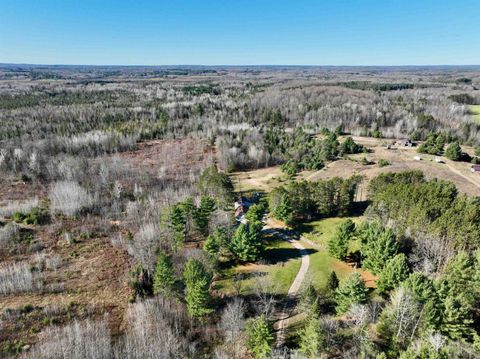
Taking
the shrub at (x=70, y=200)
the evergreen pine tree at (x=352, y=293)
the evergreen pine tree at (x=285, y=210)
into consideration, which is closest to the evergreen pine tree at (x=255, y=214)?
the evergreen pine tree at (x=285, y=210)

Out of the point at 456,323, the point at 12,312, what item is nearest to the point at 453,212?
the point at 456,323

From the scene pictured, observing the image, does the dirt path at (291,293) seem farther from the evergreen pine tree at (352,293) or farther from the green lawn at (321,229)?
the evergreen pine tree at (352,293)

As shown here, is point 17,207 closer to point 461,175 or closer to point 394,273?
point 394,273

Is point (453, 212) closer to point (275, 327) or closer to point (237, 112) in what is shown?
point (275, 327)

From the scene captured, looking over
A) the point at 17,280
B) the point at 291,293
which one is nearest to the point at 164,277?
the point at 291,293

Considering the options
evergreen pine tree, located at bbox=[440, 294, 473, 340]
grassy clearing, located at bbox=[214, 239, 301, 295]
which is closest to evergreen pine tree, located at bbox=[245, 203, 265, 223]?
grassy clearing, located at bbox=[214, 239, 301, 295]

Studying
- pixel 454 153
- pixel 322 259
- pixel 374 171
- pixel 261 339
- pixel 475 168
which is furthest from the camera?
pixel 454 153

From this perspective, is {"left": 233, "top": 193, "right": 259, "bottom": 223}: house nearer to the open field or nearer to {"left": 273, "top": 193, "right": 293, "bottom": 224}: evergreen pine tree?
{"left": 273, "top": 193, "right": 293, "bottom": 224}: evergreen pine tree
